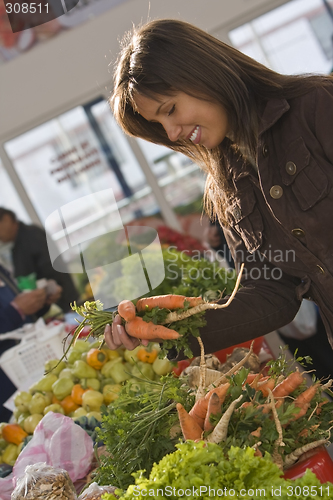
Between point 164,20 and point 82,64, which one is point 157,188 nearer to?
point 82,64

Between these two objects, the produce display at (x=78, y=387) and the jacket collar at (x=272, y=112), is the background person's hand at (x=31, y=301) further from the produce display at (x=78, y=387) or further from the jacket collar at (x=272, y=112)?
the jacket collar at (x=272, y=112)

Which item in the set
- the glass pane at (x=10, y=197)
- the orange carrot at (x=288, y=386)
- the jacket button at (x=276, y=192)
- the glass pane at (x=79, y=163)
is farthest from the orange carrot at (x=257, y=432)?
the glass pane at (x=10, y=197)

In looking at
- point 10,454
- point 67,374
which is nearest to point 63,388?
point 67,374

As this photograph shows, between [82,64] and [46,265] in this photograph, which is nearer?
[46,265]

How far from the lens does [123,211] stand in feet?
21.2

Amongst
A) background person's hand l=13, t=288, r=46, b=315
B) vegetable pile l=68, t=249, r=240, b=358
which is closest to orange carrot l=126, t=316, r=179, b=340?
vegetable pile l=68, t=249, r=240, b=358

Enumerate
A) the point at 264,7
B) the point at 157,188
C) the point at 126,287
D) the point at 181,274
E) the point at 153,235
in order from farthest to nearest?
the point at 157,188 < the point at 264,7 < the point at 181,274 < the point at 153,235 < the point at 126,287

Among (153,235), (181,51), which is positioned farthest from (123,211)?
(181,51)

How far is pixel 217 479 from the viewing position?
2.93 ft

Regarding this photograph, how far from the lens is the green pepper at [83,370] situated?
7.21 feet

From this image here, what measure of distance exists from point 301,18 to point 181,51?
5.25m

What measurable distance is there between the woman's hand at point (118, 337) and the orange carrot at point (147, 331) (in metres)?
0.02

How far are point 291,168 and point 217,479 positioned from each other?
32.9 inches

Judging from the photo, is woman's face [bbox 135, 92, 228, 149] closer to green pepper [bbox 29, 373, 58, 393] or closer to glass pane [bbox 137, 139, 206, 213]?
green pepper [bbox 29, 373, 58, 393]
